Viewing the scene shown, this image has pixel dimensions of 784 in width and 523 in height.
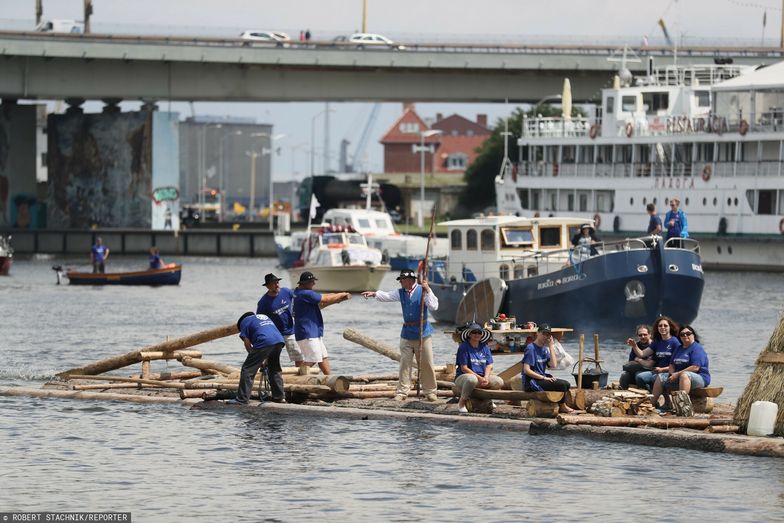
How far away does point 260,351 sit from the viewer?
2594cm

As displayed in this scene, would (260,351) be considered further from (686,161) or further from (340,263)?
(686,161)


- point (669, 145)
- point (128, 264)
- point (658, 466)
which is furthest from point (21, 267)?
point (658, 466)

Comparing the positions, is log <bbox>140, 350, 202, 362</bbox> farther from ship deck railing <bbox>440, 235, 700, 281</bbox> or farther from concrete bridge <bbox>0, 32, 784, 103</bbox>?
concrete bridge <bbox>0, 32, 784, 103</bbox>

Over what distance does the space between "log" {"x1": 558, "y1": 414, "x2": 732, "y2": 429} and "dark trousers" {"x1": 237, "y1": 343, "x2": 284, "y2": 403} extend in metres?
4.97

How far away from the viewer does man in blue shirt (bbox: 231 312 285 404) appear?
26.0 m

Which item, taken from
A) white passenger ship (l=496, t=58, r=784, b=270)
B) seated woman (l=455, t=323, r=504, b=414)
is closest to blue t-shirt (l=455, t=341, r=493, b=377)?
seated woman (l=455, t=323, r=504, b=414)

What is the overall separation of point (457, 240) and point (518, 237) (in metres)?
1.82

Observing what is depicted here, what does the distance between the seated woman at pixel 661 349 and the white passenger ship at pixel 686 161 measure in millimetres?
54672

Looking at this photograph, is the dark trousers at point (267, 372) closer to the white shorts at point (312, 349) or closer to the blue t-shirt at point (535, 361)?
the white shorts at point (312, 349)

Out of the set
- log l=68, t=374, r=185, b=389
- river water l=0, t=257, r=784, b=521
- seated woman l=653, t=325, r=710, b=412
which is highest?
seated woman l=653, t=325, r=710, b=412

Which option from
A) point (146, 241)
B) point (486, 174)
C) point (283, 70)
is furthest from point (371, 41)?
point (486, 174)

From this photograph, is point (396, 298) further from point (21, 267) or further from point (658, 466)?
point (21, 267)

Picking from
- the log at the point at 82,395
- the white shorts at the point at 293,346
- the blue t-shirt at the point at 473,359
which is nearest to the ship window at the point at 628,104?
the log at the point at 82,395

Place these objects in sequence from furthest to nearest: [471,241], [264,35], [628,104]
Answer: [264,35] → [628,104] → [471,241]
